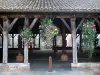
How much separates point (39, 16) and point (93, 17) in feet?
8.69

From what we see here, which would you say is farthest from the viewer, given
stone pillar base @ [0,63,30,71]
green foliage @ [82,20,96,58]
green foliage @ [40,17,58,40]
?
stone pillar base @ [0,63,30,71]

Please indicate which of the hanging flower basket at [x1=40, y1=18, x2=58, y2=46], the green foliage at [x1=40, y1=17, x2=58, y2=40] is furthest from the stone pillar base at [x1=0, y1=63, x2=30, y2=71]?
the green foliage at [x1=40, y1=17, x2=58, y2=40]

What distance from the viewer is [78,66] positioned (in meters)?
10.2

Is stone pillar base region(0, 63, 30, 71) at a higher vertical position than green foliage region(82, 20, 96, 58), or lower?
lower

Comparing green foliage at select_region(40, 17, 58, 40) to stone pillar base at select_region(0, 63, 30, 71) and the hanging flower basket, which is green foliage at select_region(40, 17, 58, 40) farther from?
stone pillar base at select_region(0, 63, 30, 71)

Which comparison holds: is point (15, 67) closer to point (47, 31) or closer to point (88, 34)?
point (47, 31)

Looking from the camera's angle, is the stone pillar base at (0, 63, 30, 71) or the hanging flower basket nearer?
the hanging flower basket

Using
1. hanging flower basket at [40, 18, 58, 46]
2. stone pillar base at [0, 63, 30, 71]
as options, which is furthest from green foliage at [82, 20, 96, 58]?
stone pillar base at [0, 63, 30, 71]

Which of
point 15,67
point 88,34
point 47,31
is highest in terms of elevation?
point 47,31

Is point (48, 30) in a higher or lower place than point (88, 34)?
higher

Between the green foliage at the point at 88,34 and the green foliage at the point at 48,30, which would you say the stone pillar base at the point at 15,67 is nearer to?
the green foliage at the point at 48,30

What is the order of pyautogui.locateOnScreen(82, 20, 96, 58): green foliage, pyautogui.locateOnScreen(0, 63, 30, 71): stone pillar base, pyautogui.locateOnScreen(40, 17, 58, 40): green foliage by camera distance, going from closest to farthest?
pyautogui.locateOnScreen(40, 17, 58, 40): green foliage < pyautogui.locateOnScreen(82, 20, 96, 58): green foliage < pyautogui.locateOnScreen(0, 63, 30, 71): stone pillar base

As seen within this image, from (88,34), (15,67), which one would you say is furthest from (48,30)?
(15,67)

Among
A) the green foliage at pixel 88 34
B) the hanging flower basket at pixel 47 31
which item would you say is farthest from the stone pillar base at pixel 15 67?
the green foliage at pixel 88 34
